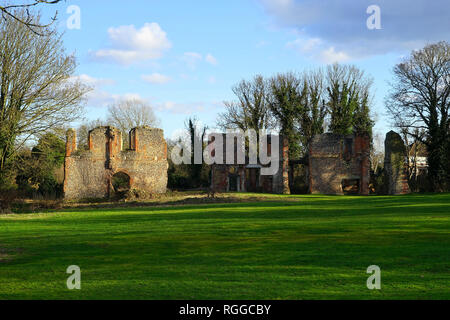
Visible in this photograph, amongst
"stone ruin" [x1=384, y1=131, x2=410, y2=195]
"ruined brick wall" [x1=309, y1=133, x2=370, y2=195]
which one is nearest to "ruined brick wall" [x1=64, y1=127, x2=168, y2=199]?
"ruined brick wall" [x1=309, y1=133, x2=370, y2=195]

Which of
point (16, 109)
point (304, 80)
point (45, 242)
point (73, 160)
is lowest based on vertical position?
point (45, 242)

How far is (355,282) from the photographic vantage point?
658 cm

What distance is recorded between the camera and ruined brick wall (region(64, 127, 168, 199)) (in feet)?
106

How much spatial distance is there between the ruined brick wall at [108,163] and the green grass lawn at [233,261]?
19.0m

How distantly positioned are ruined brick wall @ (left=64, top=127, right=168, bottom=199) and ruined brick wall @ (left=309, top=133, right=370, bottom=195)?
42.9 feet

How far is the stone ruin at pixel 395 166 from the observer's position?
→ 38.2m

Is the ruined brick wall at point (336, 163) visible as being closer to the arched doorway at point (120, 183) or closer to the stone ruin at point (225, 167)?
the stone ruin at point (225, 167)

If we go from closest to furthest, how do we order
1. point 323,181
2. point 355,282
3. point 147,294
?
point 147,294 < point 355,282 < point 323,181

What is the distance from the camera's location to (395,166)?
38469mm

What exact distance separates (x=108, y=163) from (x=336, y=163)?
1855cm

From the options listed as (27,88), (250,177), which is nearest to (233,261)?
(27,88)
